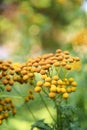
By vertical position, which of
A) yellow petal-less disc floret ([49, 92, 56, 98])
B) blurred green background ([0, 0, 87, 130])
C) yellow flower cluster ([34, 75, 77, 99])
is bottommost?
yellow petal-less disc floret ([49, 92, 56, 98])

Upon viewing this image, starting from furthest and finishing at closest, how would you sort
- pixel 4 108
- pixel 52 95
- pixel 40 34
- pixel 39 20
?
1. pixel 40 34
2. pixel 39 20
3. pixel 4 108
4. pixel 52 95

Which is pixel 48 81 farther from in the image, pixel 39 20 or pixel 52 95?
pixel 39 20

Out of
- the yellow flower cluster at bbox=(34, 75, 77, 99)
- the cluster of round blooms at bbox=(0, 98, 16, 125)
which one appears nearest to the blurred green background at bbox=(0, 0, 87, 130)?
the cluster of round blooms at bbox=(0, 98, 16, 125)

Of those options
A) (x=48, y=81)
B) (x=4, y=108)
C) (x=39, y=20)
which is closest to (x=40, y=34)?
(x=39, y=20)

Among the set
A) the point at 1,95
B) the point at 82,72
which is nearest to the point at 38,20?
the point at 82,72

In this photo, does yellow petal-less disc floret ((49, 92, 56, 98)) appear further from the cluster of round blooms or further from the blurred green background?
the blurred green background

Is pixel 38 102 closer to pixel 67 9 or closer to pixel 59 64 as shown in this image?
pixel 59 64

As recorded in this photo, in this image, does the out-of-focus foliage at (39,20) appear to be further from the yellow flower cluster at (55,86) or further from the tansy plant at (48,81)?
the yellow flower cluster at (55,86)

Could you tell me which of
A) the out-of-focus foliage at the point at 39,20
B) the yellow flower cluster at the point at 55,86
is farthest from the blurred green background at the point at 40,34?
the yellow flower cluster at the point at 55,86
